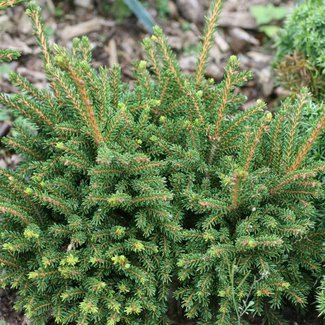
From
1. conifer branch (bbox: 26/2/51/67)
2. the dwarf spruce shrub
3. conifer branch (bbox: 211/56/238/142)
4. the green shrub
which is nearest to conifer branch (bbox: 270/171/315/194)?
the dwarf spruce shrub

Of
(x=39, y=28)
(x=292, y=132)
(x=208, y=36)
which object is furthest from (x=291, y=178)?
(x=39, y=28)

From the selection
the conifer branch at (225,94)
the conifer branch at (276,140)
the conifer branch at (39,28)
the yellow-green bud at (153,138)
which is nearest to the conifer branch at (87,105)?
the yellow-green bud at (153,138)

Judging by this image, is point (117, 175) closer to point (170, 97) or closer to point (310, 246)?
point (170, 97)

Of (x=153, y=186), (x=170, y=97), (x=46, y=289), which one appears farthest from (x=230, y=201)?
(x=46, y=289)

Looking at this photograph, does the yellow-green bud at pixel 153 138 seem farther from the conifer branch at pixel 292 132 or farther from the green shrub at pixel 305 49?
the green shrub at pixel 305 49

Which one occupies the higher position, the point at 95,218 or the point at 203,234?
the point at 95,218

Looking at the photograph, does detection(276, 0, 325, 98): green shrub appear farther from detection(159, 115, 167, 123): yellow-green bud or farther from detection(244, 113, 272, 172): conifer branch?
detection(159, 115, 167, 123): yellow-green bud

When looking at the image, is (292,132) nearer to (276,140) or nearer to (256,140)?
(276,140)
